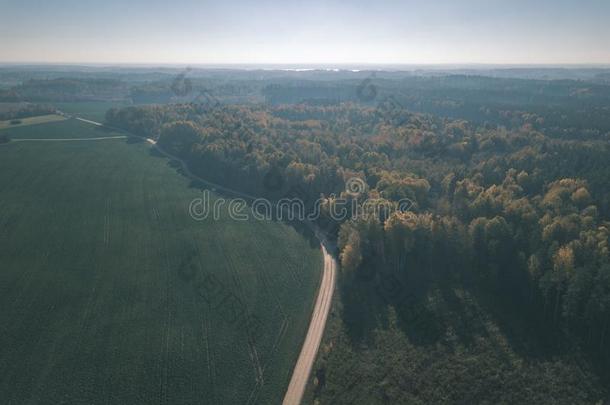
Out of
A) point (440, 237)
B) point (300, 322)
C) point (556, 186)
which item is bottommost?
point (300, 322)

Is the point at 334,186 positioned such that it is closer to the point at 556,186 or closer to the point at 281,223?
the point at 281,223

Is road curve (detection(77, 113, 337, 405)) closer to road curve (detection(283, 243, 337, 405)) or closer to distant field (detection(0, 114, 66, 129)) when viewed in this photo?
road curve (detection(283, 243, 337, 405))

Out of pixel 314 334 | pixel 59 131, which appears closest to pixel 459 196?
pixel 314 334

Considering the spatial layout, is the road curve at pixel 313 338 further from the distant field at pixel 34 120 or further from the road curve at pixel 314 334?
the distant field at pixel 34 120

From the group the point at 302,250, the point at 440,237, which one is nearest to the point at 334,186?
the point at 302,250

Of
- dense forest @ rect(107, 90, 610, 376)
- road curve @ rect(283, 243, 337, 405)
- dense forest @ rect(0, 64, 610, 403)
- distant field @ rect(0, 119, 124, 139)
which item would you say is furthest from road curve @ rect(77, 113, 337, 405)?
distant field @ rect(0, 119, 124, 139)

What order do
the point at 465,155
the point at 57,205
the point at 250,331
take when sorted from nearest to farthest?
the point at 250,331 → the point at 57,205 → the point at 465,155

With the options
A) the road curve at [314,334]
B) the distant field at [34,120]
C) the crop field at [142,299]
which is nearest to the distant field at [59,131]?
the distant field at [34,120]
